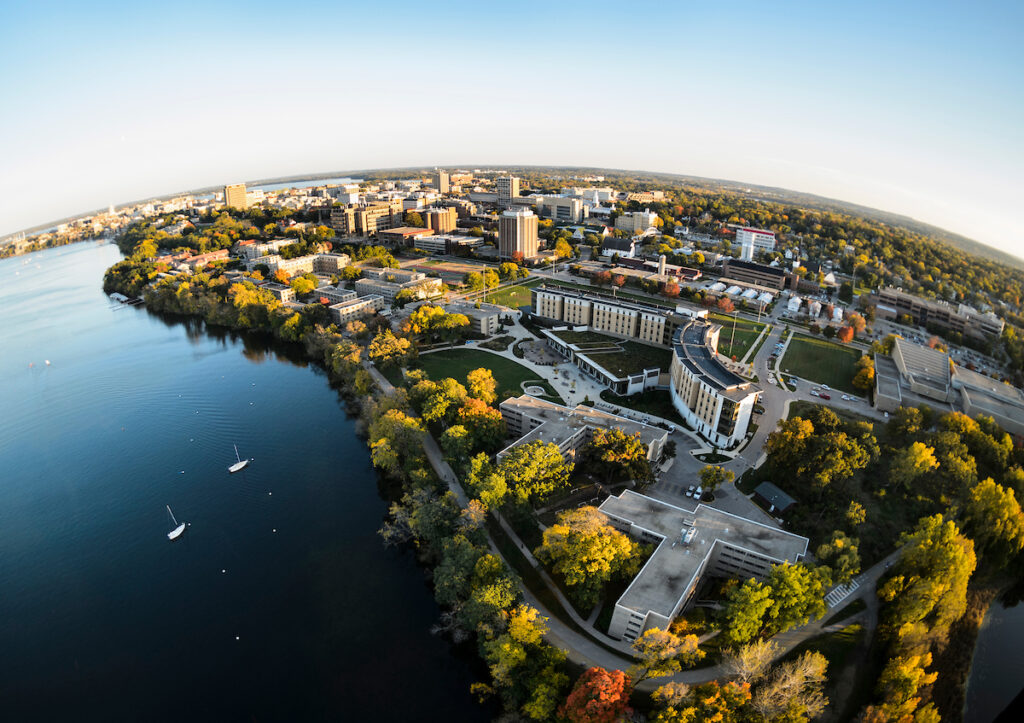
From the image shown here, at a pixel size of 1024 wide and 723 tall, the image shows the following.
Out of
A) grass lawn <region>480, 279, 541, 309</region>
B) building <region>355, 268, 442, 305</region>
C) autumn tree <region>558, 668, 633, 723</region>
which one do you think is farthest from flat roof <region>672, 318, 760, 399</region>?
building <region>355, 268, 442, 305</region>

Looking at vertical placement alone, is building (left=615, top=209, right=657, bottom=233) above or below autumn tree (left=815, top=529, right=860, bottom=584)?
above

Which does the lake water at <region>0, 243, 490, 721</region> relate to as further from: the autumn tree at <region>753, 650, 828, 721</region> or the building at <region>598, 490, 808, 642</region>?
the autumn tree at <region>753, 650, 828, 721</region>

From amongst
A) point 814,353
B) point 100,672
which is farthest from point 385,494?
point 814,353

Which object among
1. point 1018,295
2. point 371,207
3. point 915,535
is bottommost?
point 915,535

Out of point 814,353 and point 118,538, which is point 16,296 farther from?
point 814,353

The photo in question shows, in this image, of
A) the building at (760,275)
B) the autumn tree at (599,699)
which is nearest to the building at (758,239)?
the building at (760,275)

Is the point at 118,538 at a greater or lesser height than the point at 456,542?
lesser

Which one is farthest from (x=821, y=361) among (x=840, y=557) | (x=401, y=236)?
(x=401, y=236)
